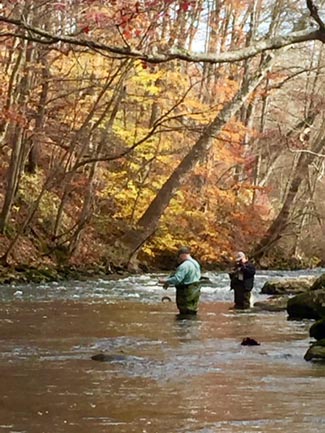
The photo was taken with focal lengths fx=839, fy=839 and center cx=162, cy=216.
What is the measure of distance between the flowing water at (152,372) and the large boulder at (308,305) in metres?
0.33

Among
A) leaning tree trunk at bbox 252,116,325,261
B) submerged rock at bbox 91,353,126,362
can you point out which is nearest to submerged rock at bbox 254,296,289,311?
submerged rock at bbox 91,353,126,362

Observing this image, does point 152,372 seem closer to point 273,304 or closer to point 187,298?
point 187,298

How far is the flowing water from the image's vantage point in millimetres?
6281

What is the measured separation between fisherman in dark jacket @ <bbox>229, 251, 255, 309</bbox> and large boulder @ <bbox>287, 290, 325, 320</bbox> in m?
1.51

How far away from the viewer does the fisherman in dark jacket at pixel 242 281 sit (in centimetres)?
1575

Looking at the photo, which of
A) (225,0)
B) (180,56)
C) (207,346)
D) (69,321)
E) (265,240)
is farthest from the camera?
(265,240)

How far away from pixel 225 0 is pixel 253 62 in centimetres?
424

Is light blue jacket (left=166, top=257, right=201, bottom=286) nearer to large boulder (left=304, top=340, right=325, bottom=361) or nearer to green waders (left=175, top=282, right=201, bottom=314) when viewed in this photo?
green waders (left=175, top=282, right=201, bottom=314)

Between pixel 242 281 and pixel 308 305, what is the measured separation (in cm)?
202

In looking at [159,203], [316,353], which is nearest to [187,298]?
[316,353]

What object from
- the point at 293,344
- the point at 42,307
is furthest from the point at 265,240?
the point at 293,344

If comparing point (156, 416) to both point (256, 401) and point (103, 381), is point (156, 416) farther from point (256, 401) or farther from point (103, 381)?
point (103, 381)

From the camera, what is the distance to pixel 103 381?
7.84 meters

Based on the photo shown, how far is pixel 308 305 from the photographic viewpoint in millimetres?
14055
